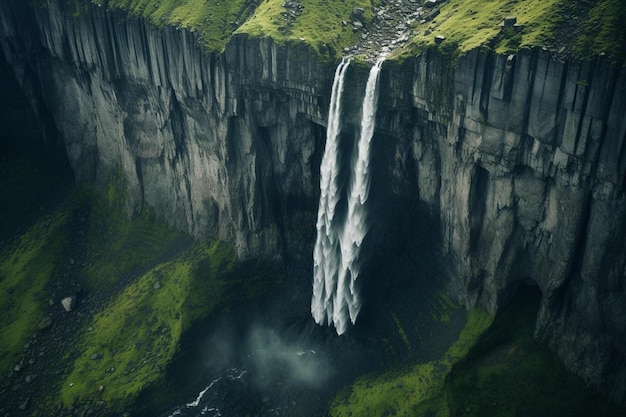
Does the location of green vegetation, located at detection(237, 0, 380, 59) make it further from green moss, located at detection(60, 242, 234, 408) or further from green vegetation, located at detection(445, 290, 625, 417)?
green vegetation, located at detection(445, 290, 625, 417)

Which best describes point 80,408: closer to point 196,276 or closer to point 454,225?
point 196,276

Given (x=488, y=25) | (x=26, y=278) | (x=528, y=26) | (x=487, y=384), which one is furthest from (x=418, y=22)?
(x=26, y=278)

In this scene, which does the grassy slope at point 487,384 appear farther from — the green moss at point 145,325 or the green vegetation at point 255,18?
the green vegetation at point 255,18

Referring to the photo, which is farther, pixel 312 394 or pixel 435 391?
pixel 312 394

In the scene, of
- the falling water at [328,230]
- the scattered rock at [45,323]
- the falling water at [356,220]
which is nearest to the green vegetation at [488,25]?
the falling water at [356,220]

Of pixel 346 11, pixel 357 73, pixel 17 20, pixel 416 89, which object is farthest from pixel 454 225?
pixel 17 20

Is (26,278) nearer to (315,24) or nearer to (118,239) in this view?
(118,239)

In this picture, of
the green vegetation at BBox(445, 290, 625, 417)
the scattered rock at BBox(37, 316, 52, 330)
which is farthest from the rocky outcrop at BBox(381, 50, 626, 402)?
the scattered rock at BBox(37, 316, 52, 330)
